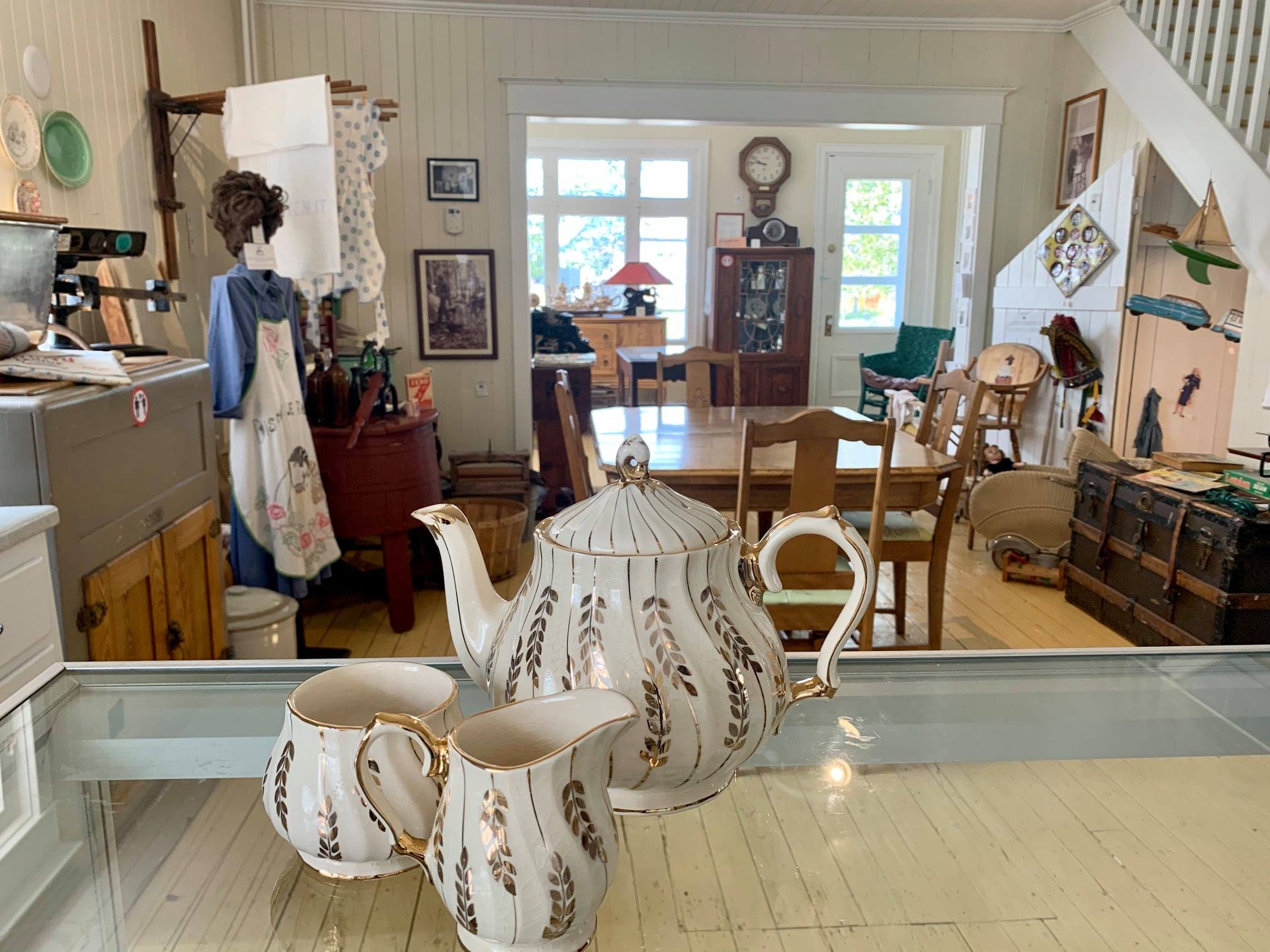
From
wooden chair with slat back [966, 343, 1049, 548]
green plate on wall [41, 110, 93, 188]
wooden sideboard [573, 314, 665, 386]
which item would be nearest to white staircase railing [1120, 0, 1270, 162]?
wooden chair with slat back [966, 343, 1049, 548]

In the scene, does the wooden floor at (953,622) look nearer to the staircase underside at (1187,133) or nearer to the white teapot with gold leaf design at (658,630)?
the staircase underside at (1187,133)

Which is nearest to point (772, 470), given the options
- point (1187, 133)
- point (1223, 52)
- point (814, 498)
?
point (814, 498)

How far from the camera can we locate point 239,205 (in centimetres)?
276

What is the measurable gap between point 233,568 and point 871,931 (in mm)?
2822

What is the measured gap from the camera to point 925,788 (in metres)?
0.90

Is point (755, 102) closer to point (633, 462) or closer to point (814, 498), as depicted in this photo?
point (814, 498)

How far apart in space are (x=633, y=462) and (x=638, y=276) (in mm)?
6929

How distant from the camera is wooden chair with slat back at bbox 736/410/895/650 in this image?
235 centimetres

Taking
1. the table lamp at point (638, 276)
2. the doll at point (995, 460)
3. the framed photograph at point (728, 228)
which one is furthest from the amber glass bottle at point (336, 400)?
the framed photograph at point (728, 228)

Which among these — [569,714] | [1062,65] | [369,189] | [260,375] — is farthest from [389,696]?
[1062,65]

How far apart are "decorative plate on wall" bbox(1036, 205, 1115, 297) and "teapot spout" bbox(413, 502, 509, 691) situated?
14.7 feet

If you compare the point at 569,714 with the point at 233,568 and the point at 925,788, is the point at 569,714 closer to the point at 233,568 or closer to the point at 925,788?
the point at 925,788

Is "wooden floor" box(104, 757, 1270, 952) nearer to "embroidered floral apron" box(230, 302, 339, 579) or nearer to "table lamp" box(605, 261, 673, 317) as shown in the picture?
A: "embroidered floral apron" box(230, 302, 339, 579)

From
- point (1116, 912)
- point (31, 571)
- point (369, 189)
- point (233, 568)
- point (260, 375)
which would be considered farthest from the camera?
point (369, 189)
